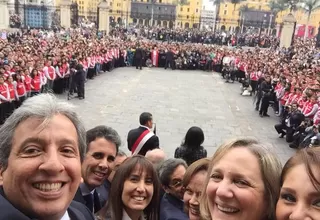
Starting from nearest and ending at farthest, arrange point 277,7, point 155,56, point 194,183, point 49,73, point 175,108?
point 194,183 < point 49,73 < point 175,108 < point 155,56 < point 277,7

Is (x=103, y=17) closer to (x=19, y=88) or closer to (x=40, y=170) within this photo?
(x=19, y=88)

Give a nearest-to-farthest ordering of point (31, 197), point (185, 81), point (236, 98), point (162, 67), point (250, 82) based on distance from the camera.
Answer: point (31, 197) < point (236, 98) < point (250, 82) < point (185, 81) < point (162, 67)

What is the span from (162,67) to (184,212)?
23.5 meters

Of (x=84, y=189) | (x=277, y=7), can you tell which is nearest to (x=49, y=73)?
(x=84, y=189)

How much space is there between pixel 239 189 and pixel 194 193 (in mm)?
1125

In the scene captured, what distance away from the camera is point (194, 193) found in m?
2.81

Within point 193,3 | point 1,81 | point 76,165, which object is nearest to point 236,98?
point 1,81

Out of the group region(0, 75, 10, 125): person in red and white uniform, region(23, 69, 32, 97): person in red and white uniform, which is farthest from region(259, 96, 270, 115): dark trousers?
region(0, 75, 10, 125): person in red and white uniform

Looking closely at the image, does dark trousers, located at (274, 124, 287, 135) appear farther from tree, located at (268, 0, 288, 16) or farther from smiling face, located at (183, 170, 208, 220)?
tree, located at (268, 0, 288, 16)

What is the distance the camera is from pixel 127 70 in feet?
76.8

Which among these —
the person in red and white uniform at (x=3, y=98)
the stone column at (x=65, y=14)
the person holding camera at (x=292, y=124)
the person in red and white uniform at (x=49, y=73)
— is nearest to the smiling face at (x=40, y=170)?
the person in red and white uniform at (x=3, y=98)

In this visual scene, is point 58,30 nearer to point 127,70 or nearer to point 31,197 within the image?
point 127,70

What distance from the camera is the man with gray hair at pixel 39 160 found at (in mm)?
1571

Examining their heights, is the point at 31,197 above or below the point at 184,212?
above
